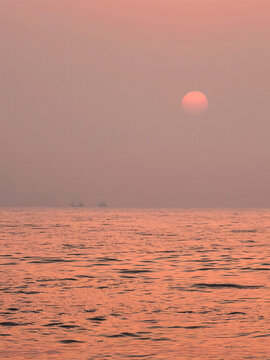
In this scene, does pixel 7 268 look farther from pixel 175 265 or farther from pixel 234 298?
pixel 234 298

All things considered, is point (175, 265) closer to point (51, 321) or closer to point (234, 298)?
point (234, 298)

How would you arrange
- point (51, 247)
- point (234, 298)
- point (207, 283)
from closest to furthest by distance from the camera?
point (234, 298) < point (207, 283) < point (51, 247)

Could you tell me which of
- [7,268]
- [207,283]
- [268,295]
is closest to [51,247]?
[7,268]

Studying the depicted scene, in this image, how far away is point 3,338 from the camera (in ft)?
48.0

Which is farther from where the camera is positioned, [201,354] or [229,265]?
[229,265]

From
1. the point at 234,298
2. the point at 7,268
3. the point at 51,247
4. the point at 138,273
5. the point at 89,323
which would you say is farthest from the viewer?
the point at 51,247

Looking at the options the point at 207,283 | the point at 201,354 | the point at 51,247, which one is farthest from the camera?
the point at 51,247

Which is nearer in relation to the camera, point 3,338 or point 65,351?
point 65,351

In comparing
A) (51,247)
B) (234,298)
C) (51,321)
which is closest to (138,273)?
(234,298)

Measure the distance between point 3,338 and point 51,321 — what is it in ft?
7.34

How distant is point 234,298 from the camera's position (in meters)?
20.8

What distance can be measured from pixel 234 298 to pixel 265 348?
729 cm

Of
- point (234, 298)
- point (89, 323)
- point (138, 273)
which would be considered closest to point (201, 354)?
point (89, 323)

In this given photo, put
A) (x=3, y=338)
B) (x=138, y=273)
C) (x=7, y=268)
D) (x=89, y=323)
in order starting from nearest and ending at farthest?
1. (x=3, y=338)
2. (x=89, y=323)
3. (x=138, y=273)
4. (x=7, y=268)
